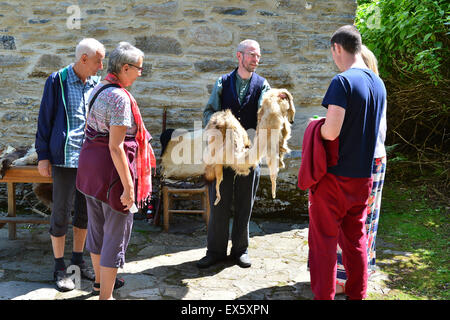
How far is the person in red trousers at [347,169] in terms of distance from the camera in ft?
8.19

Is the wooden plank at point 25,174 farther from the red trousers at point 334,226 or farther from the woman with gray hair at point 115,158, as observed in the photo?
the red trousers at point 334,226

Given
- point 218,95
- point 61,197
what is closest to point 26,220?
point 61,197

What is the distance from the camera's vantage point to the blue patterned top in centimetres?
314

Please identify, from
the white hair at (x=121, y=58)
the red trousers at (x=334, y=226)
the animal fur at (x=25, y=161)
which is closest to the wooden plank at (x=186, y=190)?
the animal fur at (x=25, y=161)

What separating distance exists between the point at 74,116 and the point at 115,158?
89cm

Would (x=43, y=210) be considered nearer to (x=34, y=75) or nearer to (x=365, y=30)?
(x=34, y=75)

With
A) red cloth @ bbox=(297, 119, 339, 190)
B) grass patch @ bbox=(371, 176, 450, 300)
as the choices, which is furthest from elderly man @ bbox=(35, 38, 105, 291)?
grass patch @ bbox=(371, 176, 450, 300)

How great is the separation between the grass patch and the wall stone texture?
1.51 meters

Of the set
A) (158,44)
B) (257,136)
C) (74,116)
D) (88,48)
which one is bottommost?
(257,136)

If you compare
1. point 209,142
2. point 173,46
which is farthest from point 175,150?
point 209,142

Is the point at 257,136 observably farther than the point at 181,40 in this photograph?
No

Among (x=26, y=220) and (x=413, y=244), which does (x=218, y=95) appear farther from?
(x=413, y=244)

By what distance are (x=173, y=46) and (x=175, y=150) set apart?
1201mm

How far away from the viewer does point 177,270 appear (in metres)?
3.58
